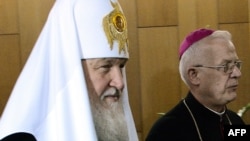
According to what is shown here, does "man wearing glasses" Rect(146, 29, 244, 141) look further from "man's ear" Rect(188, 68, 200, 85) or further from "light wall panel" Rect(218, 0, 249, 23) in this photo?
"light wall panel" Rect(218, 0, 249, 23)

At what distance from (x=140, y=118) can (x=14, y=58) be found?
1144 mm

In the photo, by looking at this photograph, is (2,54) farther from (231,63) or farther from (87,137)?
(87,137)

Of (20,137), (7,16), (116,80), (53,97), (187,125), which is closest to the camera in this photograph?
(20,137)

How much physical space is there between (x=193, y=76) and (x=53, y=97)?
1332mm

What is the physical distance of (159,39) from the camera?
4.08 m

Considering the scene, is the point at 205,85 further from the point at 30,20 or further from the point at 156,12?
the point at 30,20

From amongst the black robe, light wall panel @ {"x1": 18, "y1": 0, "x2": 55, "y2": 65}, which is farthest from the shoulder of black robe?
light wall panel @ {"x1": 18, "y1": 0, "x2": 55, "y2": 65}

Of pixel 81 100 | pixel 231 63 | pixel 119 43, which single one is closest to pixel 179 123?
pixel 231 63

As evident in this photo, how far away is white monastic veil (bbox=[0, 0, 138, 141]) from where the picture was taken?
165cm

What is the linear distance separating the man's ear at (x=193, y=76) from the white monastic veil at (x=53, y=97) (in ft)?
3.99

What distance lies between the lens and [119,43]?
198cm

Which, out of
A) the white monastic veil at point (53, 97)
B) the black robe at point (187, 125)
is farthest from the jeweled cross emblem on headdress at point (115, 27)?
the black robe at point (187, 125)

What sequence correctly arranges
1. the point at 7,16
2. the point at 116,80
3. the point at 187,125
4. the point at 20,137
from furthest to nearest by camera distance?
the point at 7,16 → the point at 187,125 → the point at 116,80 → the point at 20,137

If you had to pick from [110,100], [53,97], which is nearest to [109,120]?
[110,100]
